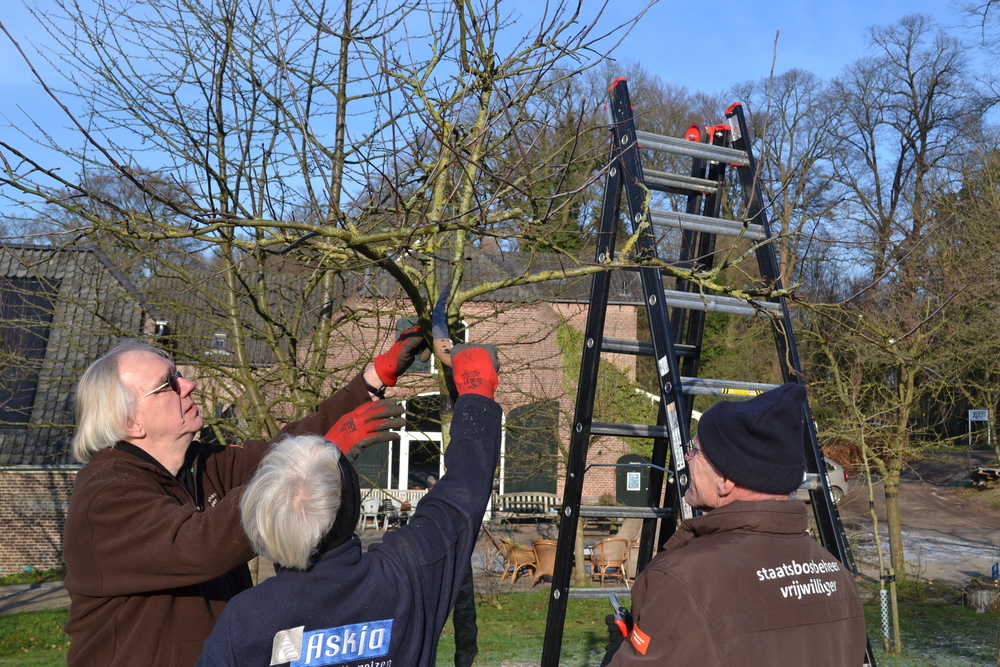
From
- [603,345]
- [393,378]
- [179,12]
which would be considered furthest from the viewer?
[179,12]

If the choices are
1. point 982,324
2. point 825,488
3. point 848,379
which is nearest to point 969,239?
point 982,324

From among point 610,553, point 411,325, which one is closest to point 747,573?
point 411,325

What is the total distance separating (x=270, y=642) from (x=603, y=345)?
7.14 feet

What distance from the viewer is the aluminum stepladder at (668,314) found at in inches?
123

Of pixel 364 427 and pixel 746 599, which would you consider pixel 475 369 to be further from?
pixel 746 599

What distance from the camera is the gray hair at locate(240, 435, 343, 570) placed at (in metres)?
1.69

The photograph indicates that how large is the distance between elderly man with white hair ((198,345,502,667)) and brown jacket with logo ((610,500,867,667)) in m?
0.45

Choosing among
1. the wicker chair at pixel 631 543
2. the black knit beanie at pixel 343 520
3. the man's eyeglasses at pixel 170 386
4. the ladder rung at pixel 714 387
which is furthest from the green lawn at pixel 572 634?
the black knit beanie at pixel 343 520

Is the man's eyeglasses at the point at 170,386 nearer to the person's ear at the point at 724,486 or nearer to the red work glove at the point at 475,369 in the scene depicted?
the red work glove at the point at 475,369

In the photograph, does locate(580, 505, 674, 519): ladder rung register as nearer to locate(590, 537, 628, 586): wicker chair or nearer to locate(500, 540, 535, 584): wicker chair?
locate(590, 537, 628, 586): wicker chair

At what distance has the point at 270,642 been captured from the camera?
1.67 metres

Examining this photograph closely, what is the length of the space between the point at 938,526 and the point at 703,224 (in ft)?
62.9

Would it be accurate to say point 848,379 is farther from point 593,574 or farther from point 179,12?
point 179,12

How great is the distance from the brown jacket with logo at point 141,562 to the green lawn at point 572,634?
240 inches
